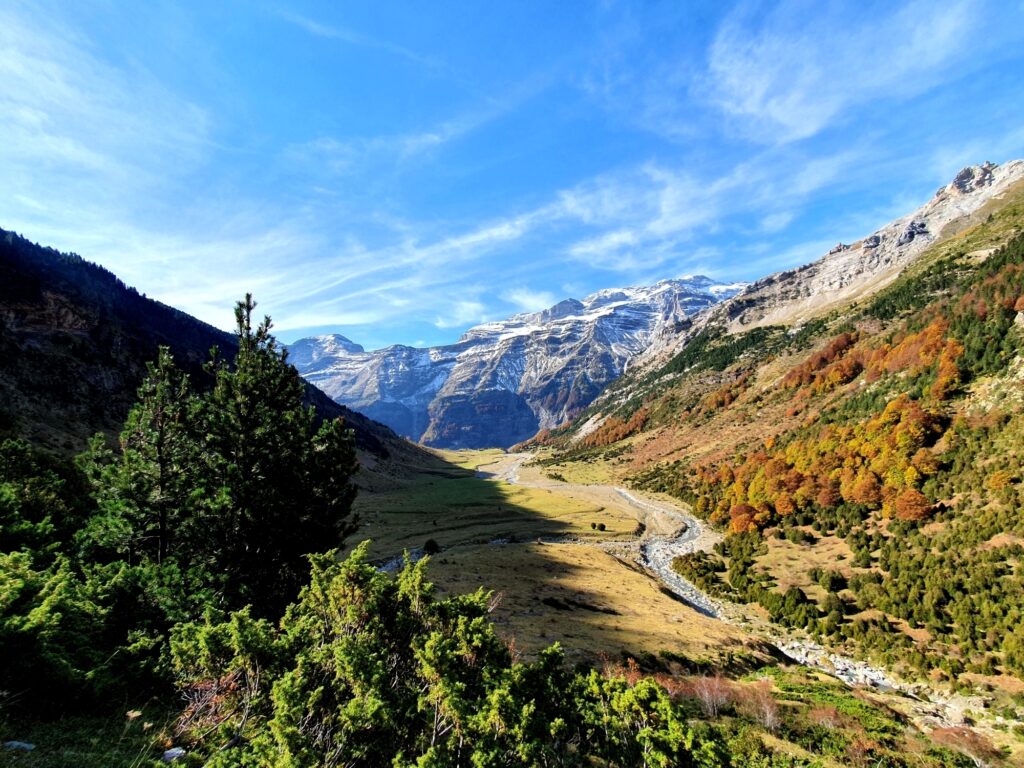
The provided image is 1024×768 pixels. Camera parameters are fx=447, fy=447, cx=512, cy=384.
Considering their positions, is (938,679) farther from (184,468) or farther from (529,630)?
(184,468)

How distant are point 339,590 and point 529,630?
1625 cm

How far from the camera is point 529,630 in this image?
22672 mm

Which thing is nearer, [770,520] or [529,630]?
[529,630]

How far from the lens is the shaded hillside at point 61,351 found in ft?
188

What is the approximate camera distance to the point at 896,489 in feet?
136

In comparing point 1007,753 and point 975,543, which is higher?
point 975,543

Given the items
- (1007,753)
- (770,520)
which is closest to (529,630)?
(1007,753)

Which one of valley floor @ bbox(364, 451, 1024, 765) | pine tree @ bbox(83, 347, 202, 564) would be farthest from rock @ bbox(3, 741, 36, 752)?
pine tree @ bbox(83, 347, 202, 564)

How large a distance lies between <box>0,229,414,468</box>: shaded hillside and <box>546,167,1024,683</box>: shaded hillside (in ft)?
196

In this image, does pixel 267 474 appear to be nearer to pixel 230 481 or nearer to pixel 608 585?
pixel 230 481

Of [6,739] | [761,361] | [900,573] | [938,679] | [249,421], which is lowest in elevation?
[938,679]

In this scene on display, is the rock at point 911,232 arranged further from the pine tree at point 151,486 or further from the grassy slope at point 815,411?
the pine tree at point 151,486

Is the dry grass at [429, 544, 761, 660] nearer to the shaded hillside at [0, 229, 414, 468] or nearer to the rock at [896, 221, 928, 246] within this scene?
the shaded hillside at [0, 229, 414, 468]

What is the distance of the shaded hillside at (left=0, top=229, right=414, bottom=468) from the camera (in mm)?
57344
